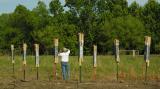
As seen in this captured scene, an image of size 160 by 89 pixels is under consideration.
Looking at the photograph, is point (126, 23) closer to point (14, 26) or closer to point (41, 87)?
point (14, 26)

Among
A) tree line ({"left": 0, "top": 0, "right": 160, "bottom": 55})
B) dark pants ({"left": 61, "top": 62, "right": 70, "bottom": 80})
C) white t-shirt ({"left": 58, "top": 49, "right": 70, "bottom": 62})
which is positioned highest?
tree line ({"left": 0, "top": 0, "right": 160, "bottom": 55})

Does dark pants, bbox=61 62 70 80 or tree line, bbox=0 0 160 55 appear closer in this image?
dark pants, bbox=61 62 70 80

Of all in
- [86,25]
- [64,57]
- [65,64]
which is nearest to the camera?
[65,64]

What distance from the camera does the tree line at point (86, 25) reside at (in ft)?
286

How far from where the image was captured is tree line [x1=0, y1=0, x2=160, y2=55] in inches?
3428

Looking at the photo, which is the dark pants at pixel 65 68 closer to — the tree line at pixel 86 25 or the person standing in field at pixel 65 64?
the person standing in field at pixel 65 64

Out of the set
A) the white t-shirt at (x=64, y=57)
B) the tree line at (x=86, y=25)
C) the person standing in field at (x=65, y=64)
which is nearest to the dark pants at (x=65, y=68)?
the person standing in field at (x=65, y=64)

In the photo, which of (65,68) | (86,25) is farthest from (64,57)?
(86,25)

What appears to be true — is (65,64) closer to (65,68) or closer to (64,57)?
(65,68)

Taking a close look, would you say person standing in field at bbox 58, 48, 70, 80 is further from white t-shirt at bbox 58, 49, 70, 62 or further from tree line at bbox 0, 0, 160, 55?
tree line at bbox 0, 0, 160, 55

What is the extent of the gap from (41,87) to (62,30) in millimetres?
72179

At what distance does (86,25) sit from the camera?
3841 inches

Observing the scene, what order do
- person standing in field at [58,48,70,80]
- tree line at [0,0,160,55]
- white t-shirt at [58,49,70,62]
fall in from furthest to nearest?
tree line at [0,0,160,55] → white t-shirt at [58,49,70,62] → person standing in field at [58,48,70,80]

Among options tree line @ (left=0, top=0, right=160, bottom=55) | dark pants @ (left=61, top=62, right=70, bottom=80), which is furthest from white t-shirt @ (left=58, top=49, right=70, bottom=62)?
tree line @ (left=0, top=0, right=160, bottom=55)
